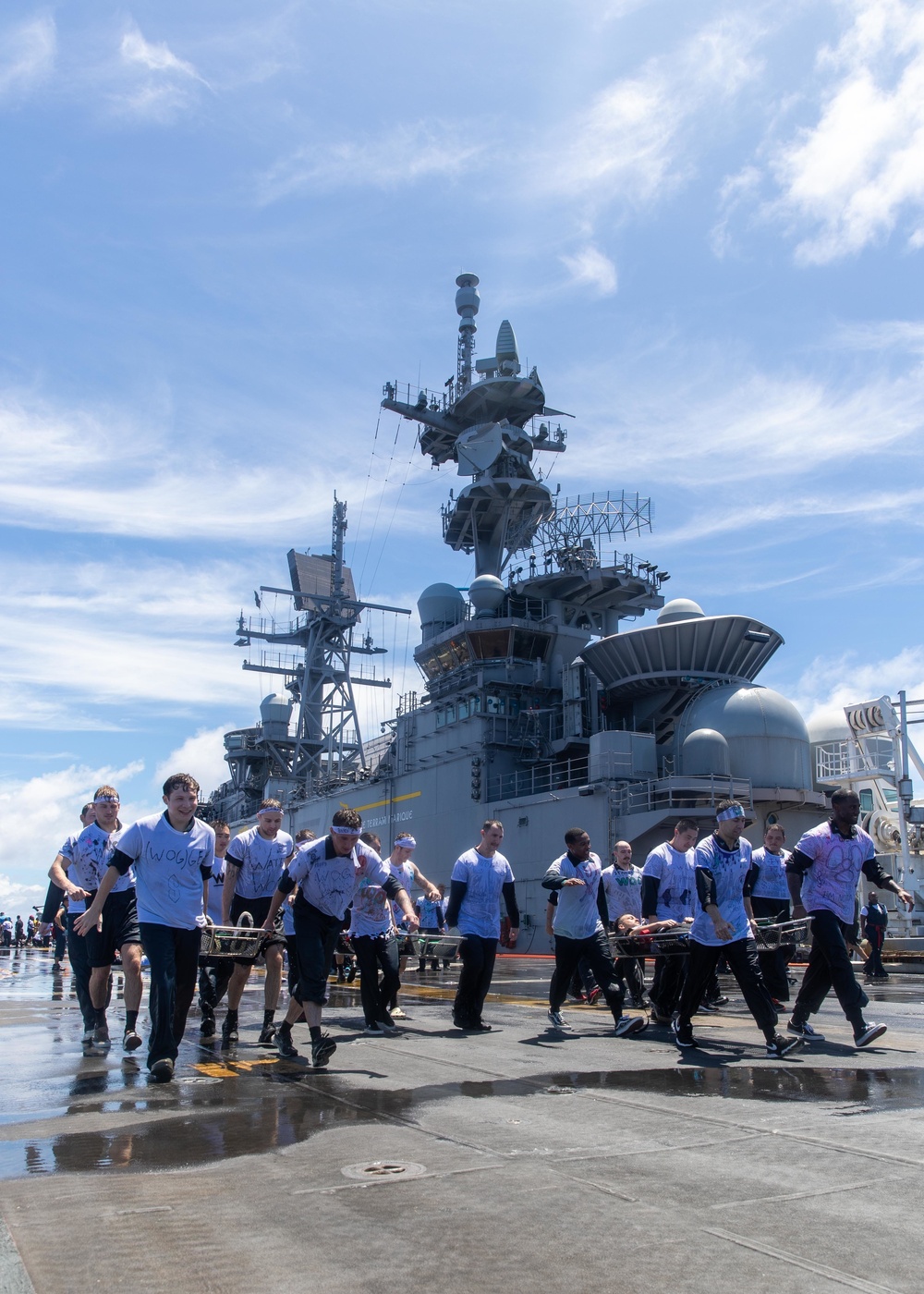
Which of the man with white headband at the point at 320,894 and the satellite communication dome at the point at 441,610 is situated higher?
the satellite communication dome at the point at 441,610

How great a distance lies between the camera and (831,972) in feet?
25.1

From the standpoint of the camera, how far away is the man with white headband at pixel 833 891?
759 cm

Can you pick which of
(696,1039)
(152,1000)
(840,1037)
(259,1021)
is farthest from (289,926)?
(840,1037)

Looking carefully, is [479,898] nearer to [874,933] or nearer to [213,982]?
[213,982]

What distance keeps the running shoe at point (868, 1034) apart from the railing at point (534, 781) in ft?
70.6

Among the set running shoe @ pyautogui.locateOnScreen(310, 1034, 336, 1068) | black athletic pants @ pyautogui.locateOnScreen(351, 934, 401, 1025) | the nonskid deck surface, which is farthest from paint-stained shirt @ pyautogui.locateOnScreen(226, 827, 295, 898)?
running shoe @ pyautogui.locateOnScreen(310, 1034, 336, 1068)

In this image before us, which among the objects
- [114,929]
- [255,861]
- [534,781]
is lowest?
[114,929]

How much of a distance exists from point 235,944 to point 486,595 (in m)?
27.3

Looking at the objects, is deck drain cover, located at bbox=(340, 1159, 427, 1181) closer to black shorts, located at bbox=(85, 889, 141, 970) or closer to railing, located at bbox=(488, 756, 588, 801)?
black shorts, located at bbox=(85, 889, 141, 970)

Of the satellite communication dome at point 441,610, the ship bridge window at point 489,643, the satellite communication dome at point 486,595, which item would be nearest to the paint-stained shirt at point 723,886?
the ship bridge window at point 489,643

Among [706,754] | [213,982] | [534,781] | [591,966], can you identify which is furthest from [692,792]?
[213,982]

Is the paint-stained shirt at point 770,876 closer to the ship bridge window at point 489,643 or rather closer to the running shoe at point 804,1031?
the running shoe at point 804,1031

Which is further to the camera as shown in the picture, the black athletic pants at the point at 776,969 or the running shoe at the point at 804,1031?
the black athletic pants at the point at 776,969

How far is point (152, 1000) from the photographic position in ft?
20.3
